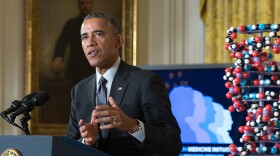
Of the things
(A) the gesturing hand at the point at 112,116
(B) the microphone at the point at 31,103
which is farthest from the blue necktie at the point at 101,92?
(A) the gesturing hand at the point at 112,116

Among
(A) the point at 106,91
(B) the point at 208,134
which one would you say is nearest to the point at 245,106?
(A) the point at 106,91

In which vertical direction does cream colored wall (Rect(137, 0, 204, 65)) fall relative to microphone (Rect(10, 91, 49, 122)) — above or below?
above

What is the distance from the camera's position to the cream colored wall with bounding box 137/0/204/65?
28.3 ft

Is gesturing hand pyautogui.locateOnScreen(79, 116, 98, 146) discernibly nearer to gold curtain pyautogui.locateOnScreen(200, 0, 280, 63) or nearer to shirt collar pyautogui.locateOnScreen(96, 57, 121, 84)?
shirt collar pyautogui.locateOnScreen(96, 57, 121, 84)

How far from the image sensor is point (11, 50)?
8414 mm

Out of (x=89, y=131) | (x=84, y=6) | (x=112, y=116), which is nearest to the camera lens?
(x=112, y=116)

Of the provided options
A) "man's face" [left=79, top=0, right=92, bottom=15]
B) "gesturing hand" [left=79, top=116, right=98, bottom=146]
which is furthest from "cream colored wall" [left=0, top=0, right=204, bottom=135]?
"gesturing hand" [left=79, top=116, right=98, bottom=146]

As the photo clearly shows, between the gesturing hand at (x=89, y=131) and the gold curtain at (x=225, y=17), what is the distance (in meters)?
5.00

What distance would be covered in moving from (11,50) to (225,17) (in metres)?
2.60

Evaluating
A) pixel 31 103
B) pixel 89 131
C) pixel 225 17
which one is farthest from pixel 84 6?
pixel 89 131

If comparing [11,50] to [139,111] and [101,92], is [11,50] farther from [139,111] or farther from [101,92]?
[139,111]

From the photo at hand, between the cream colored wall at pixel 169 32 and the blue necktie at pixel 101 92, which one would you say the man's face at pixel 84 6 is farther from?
the blue necktie at pixel 101 92

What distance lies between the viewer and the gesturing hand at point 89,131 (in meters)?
3.31

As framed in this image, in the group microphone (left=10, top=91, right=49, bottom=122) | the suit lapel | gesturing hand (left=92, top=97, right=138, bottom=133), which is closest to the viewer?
gesturing hand (left=92, top=97, right=138, bottom=133)
